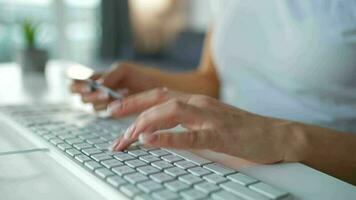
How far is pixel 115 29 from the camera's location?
170 inches

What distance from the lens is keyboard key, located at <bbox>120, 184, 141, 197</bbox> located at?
1.19 feet

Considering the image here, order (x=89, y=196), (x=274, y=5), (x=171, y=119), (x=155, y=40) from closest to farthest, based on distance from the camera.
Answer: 1. (x=89, y=196)
2. (x=171, y=119)
3. (x=274, y=5)
4. (x=155, y=40)

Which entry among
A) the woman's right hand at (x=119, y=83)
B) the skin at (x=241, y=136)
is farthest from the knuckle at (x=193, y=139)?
the woman's right hand at (x=119, y=83)

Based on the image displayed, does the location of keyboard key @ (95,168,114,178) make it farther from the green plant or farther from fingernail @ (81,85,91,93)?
the green plant

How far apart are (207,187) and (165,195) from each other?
0.04m

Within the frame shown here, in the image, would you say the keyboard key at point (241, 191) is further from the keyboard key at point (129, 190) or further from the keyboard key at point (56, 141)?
the keyboard key at point (56, 141)

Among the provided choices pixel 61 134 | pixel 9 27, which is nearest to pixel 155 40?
pixel 9 27

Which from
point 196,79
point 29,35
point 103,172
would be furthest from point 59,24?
point 103,172

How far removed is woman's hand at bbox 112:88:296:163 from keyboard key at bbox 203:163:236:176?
45 mm

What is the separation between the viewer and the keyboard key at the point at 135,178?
387 millimetres

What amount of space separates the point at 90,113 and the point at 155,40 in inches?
156

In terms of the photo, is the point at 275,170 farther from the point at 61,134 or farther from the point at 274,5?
the point at 274,5

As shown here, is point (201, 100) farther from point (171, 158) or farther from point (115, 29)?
point (115, 29)

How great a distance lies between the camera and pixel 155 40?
462 centimetres
